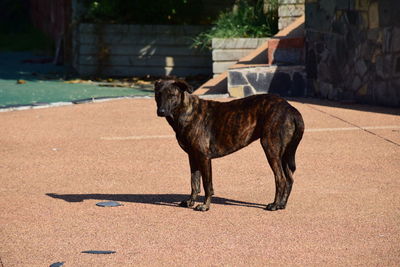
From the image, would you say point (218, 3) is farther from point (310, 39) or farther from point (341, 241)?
point (341, 241)

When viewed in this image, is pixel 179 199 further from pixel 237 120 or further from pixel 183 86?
pixel 183 86

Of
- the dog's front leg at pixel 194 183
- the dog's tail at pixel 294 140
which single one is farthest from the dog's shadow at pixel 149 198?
the dog's tail at pixel 294 140

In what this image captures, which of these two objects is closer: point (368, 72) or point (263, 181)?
point (263, 181)

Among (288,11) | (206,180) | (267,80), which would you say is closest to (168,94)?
(206,180)

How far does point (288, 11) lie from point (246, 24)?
1.23m

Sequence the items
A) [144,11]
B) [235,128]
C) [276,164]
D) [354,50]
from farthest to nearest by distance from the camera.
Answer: [144,11] → [354,50] → [235,128] → [276,164]

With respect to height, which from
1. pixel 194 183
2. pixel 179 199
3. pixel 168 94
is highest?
pixel 168 94

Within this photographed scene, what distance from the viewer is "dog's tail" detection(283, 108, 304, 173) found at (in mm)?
7594

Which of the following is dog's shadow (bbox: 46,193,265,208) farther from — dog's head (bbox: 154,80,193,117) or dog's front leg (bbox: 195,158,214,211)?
dog's head (bbox: 154,80,193,117)

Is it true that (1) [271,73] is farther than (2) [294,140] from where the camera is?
Yes

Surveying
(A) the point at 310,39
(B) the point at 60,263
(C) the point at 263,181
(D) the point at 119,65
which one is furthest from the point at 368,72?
(B) the point at 60,263

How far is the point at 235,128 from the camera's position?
773 centimetres

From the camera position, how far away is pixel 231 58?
1830cm

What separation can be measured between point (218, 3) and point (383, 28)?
864 centimetres
